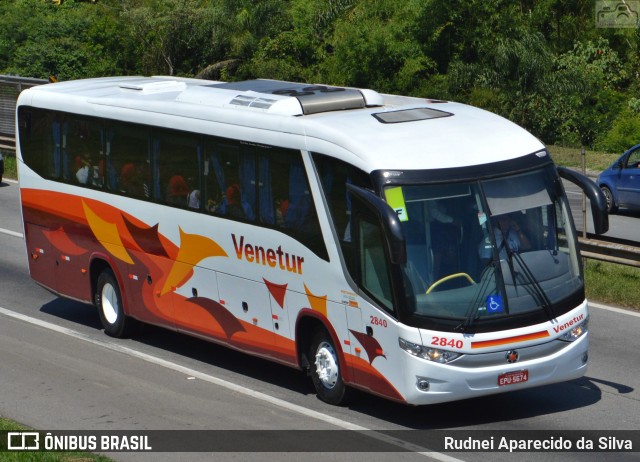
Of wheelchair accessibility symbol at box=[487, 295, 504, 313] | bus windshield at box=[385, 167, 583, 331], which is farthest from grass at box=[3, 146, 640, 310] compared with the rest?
wheelchair accessibility symbol at box=[487, 295, 504, 313]

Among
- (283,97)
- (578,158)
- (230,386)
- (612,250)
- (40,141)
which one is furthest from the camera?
(578,158)

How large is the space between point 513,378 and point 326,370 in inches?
84.5

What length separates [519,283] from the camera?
11453 mm

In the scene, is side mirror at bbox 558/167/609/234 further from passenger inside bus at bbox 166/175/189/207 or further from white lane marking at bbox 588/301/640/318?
passenger inside bus at bbox 166/175/189/207

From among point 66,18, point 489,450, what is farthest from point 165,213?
point 66,18

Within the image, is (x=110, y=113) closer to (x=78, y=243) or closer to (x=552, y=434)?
(x=78, y=243)

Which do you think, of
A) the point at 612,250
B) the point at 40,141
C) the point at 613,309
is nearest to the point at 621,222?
the point at 612,250

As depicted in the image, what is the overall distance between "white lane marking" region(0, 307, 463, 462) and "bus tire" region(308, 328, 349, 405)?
0.99ft

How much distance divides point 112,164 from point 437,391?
→ 642 cm

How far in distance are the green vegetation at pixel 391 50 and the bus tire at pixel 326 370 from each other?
24.0 meters

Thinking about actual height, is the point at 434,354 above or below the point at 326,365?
above

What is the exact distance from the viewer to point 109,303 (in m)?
16.3

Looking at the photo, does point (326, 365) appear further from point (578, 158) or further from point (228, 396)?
point (578, 158)

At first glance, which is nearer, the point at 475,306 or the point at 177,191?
the point at 475,306
